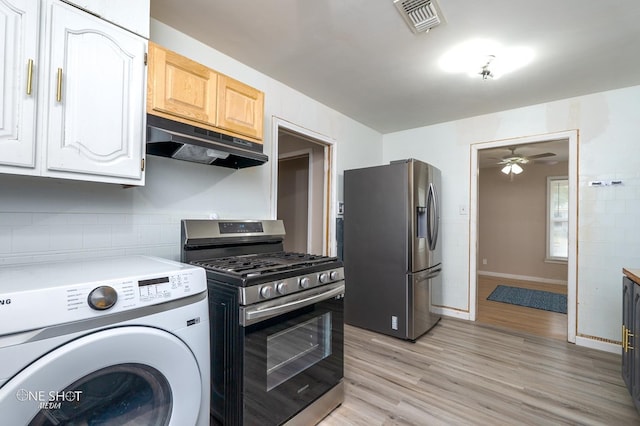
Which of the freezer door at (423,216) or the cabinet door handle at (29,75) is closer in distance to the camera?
the cabinet door handle at (29,75)

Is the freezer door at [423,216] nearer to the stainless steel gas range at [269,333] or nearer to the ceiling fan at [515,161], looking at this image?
the stainless steel gas range at [269,333]

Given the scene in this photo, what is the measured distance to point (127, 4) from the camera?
1411 mm

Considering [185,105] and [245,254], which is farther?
[245,254]

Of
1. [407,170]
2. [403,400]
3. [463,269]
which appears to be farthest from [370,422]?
[463,269]

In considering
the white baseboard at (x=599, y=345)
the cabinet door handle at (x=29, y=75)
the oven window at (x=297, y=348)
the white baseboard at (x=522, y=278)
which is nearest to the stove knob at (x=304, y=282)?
the oven window at (x=297, y=348)

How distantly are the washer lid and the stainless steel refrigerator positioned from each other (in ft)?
7.03

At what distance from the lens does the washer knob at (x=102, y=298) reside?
35.6 inches

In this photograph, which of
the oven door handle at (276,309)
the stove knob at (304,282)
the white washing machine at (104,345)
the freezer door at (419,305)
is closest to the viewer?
the white washing machine at (104,345)

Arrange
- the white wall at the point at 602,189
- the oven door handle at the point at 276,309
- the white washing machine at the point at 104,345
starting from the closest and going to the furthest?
the white washing machine at the point at 104,345, the oven door handle at the point at 276,309, the white wall at the point at 602,189

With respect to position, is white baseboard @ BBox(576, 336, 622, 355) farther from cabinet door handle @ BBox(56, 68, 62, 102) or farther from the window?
cabinet door handle @ BBox(56, 68, 62, 102)

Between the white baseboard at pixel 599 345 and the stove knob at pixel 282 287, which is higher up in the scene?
the stove knob at pixel 282 287

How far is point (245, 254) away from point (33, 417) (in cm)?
135

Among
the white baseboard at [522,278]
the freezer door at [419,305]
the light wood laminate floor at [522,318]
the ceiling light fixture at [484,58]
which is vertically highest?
the ceiling light fixture at [484,58]

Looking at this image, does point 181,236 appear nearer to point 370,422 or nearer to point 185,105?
point 185,105
